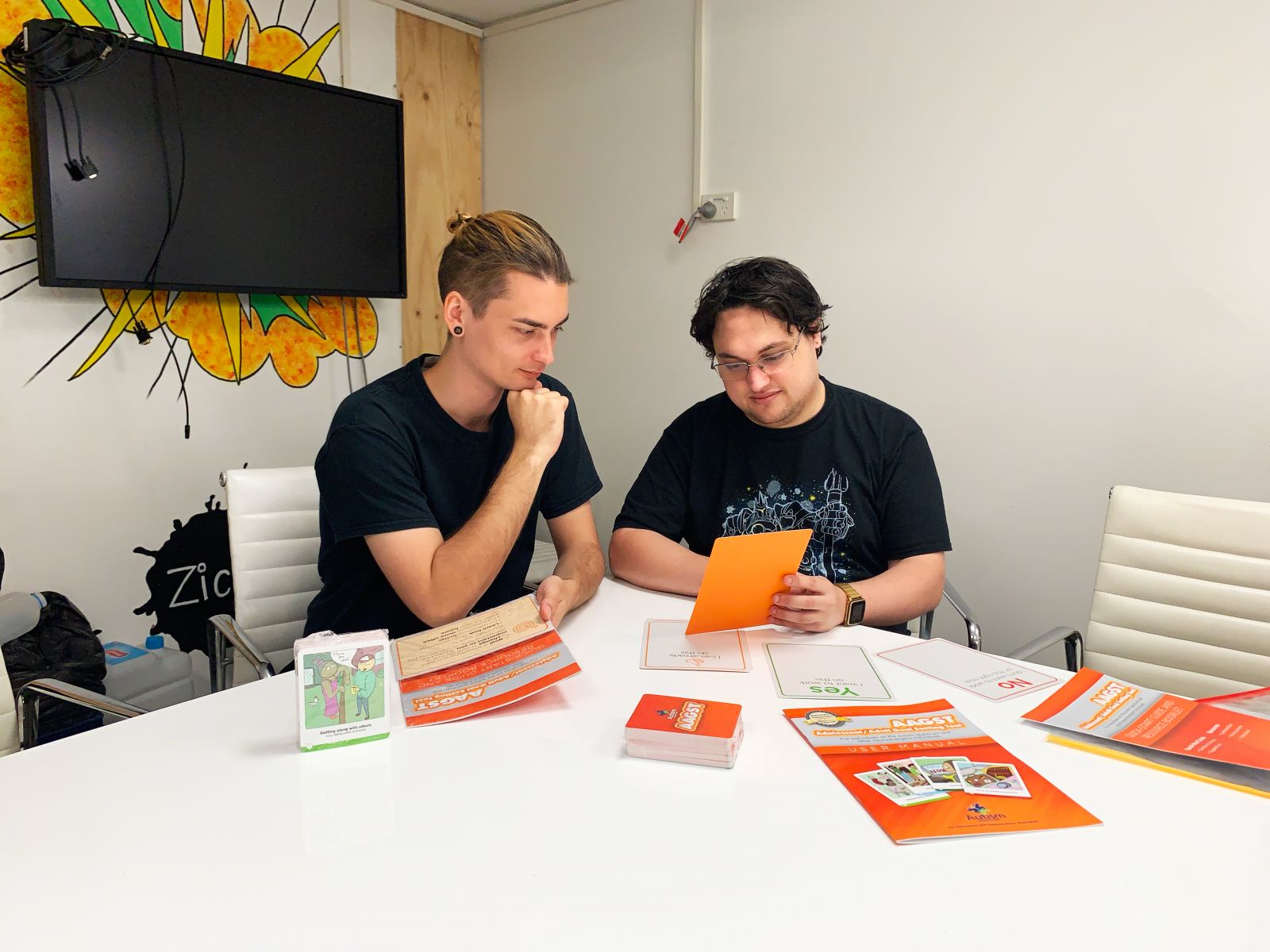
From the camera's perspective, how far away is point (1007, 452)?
2.59 meters

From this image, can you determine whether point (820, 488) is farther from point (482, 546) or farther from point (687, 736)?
point (687, 736)

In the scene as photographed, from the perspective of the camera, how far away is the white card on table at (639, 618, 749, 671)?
1.44 m

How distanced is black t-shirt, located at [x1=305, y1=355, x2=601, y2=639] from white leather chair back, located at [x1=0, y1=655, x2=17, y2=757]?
53 centimetres

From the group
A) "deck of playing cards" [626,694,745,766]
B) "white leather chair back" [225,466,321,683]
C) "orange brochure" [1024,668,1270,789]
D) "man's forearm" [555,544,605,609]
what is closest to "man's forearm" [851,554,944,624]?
"orange brochure" [1024,668,1270,789]

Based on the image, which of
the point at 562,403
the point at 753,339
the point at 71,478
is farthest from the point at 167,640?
the point at 753,339

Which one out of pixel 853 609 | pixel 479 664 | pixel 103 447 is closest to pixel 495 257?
pixel 479 664

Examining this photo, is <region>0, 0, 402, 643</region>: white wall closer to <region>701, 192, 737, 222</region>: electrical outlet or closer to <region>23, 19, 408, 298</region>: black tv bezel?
<region>23, 19, 408, 298</region>: black tv bezel

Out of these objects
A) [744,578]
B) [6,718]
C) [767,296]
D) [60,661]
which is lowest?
[60,661]

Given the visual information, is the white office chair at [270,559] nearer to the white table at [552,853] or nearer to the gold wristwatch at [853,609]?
the white table at [552,853]

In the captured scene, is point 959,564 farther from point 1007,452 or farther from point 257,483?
point 257,483

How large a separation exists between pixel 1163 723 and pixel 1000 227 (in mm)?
1692

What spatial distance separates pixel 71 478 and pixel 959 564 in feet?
8.75

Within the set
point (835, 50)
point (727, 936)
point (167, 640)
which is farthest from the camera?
point (167, 640)

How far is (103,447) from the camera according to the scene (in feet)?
9.15
